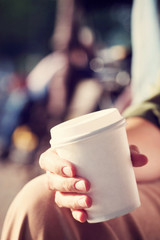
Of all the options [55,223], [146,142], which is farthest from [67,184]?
[146,142]

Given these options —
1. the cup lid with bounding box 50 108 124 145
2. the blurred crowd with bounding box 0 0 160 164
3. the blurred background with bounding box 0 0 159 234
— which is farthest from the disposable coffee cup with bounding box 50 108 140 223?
the blurred crowd with bounding box 0 0 160 164

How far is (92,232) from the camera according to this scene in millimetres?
937

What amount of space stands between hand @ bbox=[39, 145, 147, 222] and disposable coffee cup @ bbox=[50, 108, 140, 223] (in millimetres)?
15

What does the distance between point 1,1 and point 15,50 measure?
3.60 meters

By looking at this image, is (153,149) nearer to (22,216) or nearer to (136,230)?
(136,230)

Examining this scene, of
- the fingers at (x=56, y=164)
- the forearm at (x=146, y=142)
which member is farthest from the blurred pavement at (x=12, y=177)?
the fingers at (x=56, y=164)

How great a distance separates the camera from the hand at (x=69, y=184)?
2.80 feet

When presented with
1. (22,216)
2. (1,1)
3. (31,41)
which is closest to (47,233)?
(22,216)

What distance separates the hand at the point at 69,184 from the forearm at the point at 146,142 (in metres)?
0.18

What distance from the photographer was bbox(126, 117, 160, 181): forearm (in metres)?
1.11

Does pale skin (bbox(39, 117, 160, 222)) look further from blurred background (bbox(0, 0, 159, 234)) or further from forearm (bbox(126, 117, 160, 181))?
blurred background (bbox(0, 0, 159, 234))

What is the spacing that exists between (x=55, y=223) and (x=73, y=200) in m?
0.08

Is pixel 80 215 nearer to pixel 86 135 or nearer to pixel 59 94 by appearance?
pixel 86 135

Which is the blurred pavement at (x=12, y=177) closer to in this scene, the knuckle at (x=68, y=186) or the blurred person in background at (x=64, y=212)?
the blurred person in background at (x=64, y=212)
